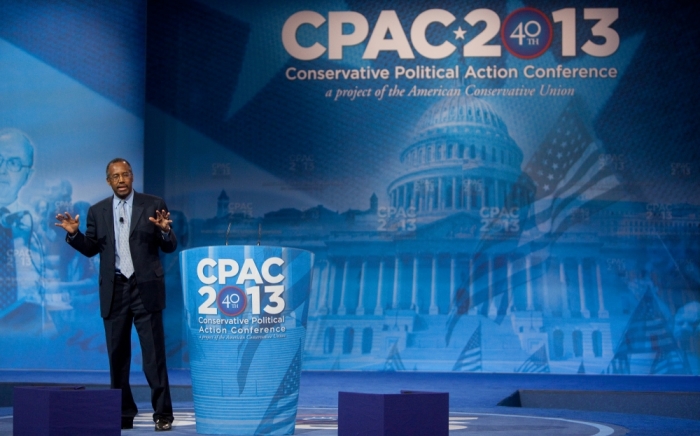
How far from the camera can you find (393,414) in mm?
2840

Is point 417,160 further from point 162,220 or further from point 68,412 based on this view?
point 68,412

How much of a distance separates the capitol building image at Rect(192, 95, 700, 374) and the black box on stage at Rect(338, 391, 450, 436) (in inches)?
182

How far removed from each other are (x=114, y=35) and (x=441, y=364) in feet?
12.9

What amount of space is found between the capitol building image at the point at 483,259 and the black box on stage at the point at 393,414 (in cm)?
461

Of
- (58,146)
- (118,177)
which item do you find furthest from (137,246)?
(58,146)

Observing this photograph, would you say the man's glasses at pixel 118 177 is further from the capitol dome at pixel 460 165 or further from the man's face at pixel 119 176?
the capitol dome at pixel 460 165

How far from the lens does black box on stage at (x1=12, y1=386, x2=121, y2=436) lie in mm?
2973

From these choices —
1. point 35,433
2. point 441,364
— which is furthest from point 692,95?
point 35,433

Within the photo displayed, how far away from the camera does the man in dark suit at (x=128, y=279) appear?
A: 3.66 m

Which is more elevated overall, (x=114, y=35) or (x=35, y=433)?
(x=114, y=35)

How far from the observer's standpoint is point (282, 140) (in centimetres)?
779

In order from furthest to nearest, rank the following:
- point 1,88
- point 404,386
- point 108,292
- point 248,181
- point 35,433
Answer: point 248,181
point 1,88
point 404,386
point 108,292
point 35,433

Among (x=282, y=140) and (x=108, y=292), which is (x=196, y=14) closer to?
(x=282, y=140)

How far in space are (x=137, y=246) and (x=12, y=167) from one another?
411 centimetres
